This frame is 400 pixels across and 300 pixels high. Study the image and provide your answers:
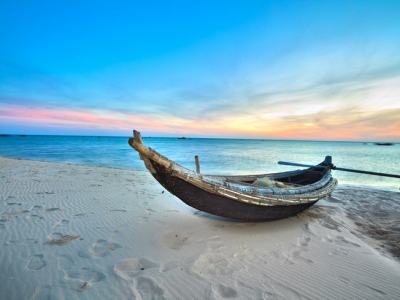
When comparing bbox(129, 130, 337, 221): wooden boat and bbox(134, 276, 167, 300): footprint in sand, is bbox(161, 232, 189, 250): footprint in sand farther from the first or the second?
bbox(134, 276, 167, 300): footprint in sand

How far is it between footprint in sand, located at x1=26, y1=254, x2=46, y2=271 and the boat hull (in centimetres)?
215

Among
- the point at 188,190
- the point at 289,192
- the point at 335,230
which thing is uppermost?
the point at 188,190

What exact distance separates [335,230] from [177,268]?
4.23 m

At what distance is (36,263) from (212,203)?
301cm

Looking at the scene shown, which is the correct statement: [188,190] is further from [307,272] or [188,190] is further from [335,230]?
[335,230]

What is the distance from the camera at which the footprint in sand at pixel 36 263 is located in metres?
2.97

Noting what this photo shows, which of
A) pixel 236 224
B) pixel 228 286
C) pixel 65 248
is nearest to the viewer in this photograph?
pixel 228 286

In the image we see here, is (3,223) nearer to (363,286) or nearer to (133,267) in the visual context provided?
(133,267)

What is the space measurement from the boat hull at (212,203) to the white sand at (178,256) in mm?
414

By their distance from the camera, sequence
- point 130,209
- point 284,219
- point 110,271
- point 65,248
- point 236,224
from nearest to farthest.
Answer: point 110,271, point 65,248, point 236,224, point 284,219, point 130,209

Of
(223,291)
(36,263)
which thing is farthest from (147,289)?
(36,263)

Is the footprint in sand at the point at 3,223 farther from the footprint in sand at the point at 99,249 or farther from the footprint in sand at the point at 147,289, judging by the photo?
the footprint in sand at the point at 147,289

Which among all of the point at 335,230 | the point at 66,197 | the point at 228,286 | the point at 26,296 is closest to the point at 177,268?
the point at 228,286

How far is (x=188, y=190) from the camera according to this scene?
3.67 metres
